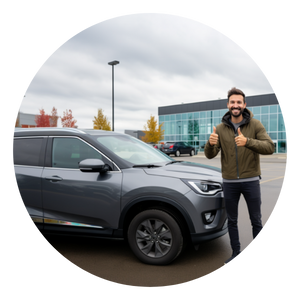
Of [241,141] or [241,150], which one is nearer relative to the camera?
[241,141]

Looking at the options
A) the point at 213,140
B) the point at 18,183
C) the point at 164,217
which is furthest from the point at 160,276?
the point at 18,183

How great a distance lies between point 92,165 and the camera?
3.32m

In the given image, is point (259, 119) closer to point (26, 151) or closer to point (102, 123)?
point (102, 123)

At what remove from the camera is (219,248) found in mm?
3904

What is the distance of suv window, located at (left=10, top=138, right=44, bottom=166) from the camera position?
390 centimetres

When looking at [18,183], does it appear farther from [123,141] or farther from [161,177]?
[161,177]

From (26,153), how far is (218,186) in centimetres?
272

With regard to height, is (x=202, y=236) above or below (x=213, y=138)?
below

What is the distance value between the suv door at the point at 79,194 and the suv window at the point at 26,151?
30 centimetres

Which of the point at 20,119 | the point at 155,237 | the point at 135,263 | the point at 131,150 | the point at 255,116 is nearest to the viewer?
the point at 20,119

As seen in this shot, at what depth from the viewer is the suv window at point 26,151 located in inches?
154

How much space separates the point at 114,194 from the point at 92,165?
0.45 metres

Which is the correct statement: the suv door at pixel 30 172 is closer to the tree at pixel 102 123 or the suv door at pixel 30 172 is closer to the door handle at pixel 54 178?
the door handle at pixel 54 178

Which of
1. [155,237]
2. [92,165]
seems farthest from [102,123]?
[155,237]
